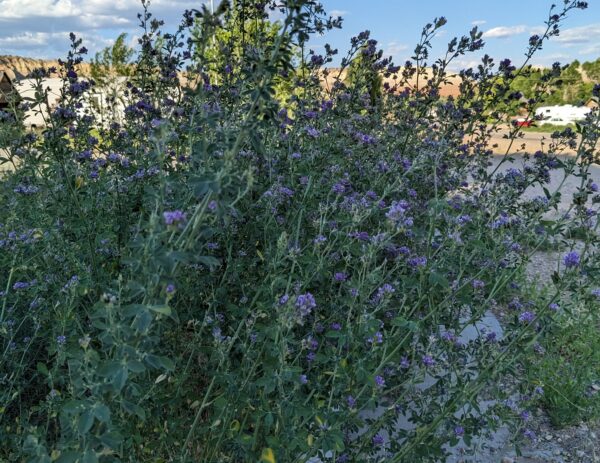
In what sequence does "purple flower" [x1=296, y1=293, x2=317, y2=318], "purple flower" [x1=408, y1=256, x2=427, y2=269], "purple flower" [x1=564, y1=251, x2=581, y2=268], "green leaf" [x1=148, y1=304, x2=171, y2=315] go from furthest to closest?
"purple flower" [x1=408, y1=256, x2=427, y2=269] < "purple flower" [x1=564, y1=251, x2=581, y2=268] < "purple flower" [x1=296, y1=293, x2=317, y2=318] < "green leaf" [x1=148, y1=304, x2=171, y2=315]

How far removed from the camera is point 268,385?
1.96 metres

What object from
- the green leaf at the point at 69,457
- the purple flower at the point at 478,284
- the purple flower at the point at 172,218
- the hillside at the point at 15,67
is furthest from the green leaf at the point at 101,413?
the hillside at the point at 15,67

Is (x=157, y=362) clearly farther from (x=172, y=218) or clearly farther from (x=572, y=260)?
(x=572, y=260)

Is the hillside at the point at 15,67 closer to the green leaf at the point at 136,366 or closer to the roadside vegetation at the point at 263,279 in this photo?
the roadside vegetation at the point at 263,279

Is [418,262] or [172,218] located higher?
[172,218]

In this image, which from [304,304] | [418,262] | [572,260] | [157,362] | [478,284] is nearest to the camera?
[157,362]

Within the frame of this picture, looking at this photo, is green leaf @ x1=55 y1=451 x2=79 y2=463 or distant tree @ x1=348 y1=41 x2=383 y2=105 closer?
green leaf @ x1=55 y1=451 x2=79 y2=463

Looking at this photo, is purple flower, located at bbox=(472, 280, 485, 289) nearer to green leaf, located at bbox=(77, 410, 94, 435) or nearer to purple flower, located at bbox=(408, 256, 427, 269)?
purple flower, located at bbox=(408, 256, 427, 269)

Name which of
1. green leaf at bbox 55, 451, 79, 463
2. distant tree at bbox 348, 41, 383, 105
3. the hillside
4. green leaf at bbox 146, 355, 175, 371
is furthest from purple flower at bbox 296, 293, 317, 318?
distant tree at bbox 348, 41, 383, 105

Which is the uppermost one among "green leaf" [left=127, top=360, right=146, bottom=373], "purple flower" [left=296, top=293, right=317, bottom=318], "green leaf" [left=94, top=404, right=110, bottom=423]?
"green leaf" [left=127, top=360, right=146, bottom=373]

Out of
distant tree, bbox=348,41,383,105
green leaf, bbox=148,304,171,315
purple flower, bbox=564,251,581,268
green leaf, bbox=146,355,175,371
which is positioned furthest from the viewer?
distant tree, bbox=348,41,383,105

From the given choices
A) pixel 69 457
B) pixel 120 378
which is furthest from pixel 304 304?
pixel 69 457

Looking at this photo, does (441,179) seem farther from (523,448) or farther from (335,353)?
(335,353)

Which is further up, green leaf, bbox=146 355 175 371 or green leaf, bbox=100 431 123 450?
green leaf, bbox=146 355 175 371
